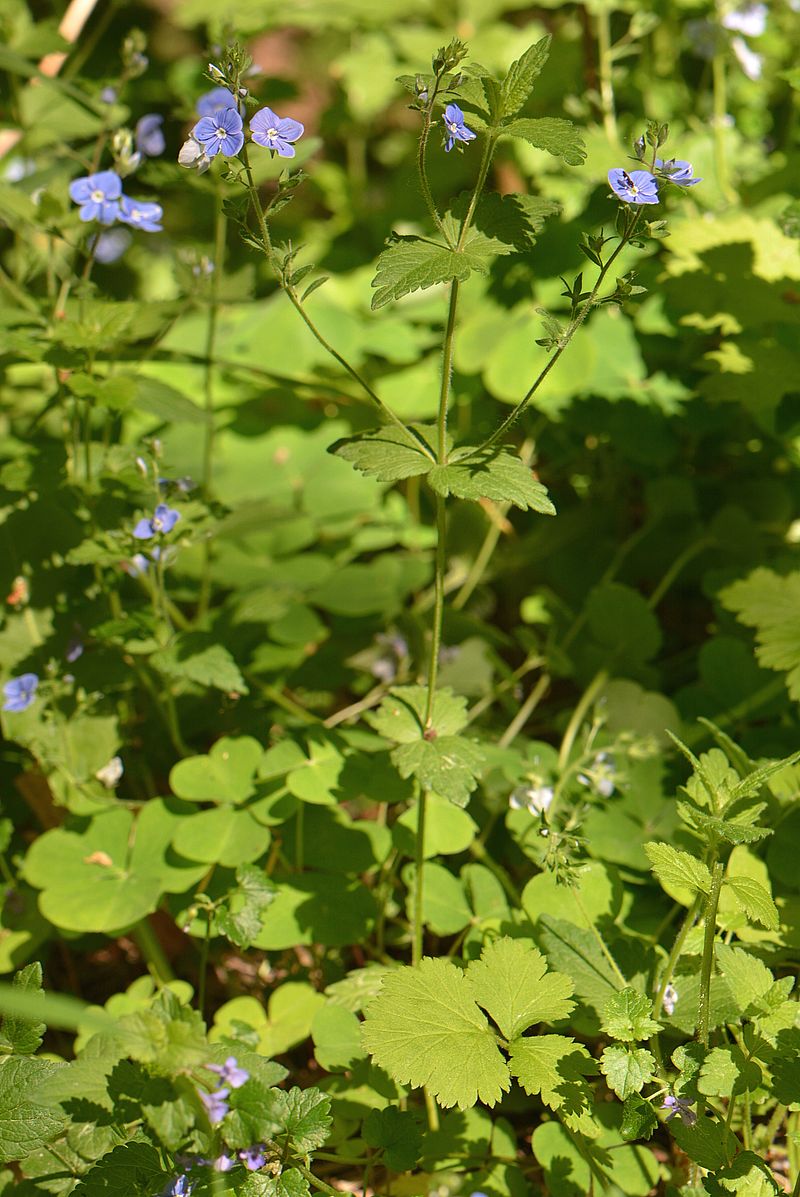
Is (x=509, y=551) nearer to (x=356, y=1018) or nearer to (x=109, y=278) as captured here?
(x=356, y=1018)

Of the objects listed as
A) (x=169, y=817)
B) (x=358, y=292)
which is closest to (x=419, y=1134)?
(x=169, y=817)

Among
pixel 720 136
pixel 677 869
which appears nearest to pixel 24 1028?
pixel 677 869

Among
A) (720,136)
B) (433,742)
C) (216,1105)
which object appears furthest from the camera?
(720,136)

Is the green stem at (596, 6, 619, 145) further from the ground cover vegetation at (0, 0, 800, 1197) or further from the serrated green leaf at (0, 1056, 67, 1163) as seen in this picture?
the serrated green leaf at (0, 1056, 67, 1163)

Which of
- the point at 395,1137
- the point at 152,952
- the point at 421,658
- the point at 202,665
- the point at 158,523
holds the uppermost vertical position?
the point at 158,523

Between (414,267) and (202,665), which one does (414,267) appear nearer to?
(414,267)

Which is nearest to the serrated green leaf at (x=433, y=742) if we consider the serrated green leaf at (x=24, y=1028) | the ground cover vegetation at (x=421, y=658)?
the ground cover vegetation at (x=421, y=658)
